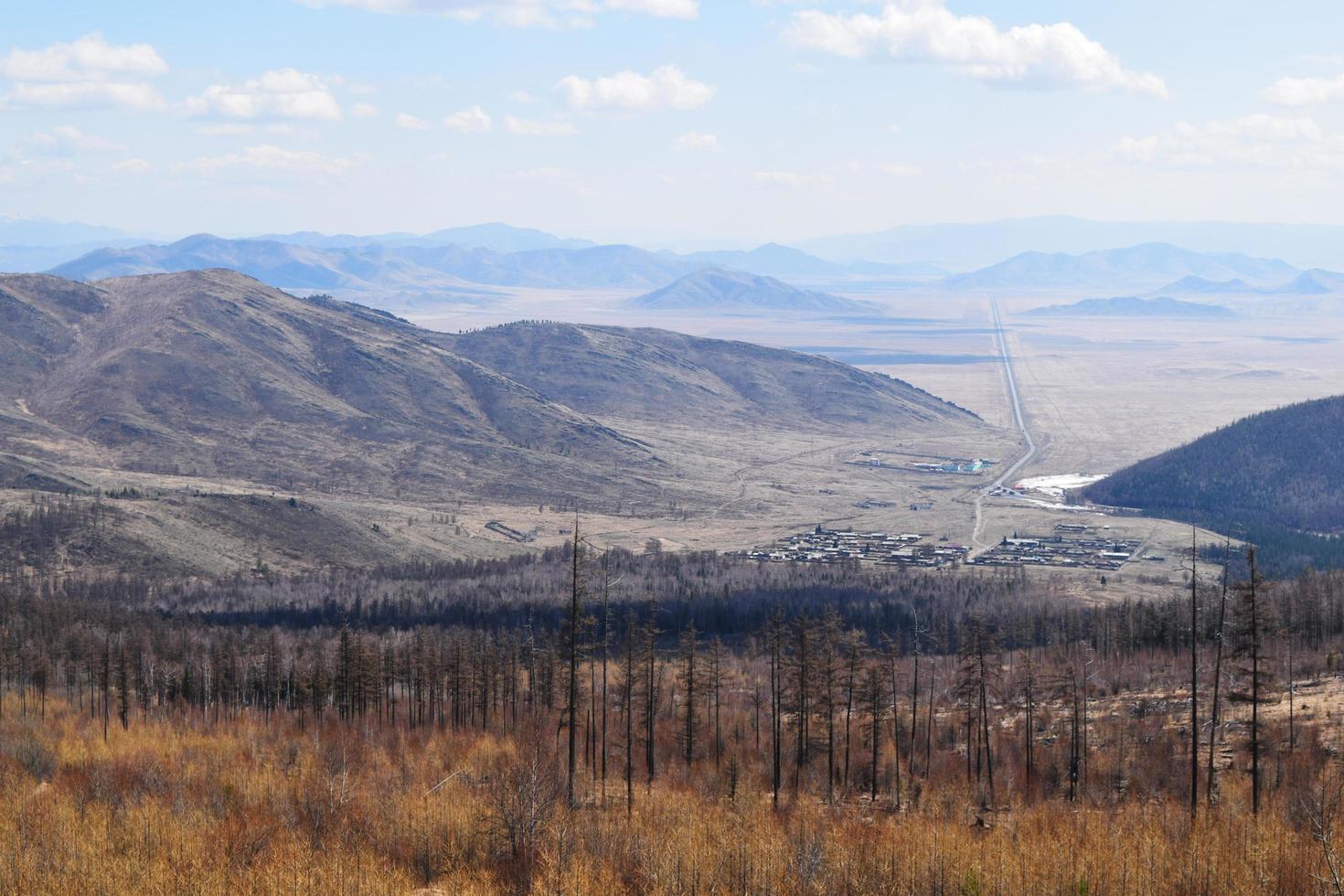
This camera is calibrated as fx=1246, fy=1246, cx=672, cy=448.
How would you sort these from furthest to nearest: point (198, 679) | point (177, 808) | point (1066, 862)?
point (198, 679) → point (177, 808) → point (1066, 862)

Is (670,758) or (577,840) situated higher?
(577,840)

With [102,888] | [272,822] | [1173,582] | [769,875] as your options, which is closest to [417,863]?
[272,822]

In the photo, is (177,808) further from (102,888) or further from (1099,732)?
(1099,732)

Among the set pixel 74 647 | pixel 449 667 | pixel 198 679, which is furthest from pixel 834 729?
pixel 74 647

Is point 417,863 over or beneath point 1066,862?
beneath

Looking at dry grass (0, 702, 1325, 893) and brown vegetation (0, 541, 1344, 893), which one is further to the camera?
brown vegetation (0, 541, 1344, 893)

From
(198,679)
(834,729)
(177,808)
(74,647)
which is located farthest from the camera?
(74,647)

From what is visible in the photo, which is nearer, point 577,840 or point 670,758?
point 577,840

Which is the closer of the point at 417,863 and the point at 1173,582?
the point at 417,863

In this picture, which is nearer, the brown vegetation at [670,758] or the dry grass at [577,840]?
the dry grass at [577,840]
